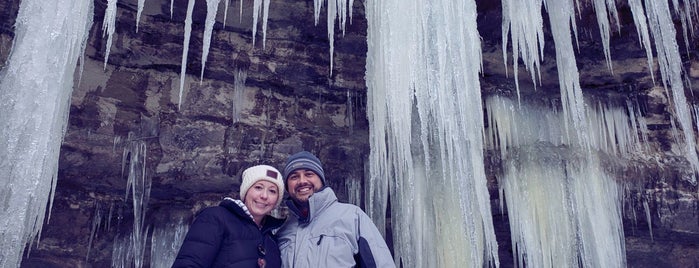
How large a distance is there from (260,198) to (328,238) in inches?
15.6

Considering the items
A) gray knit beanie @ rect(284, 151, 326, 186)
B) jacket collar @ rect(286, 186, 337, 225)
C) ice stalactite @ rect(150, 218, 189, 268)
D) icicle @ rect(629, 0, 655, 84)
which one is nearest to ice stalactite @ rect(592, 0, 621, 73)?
icicle @ rect(629, 0, 655, 84)

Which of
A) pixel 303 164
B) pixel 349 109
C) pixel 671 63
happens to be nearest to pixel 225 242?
pixel 303 164

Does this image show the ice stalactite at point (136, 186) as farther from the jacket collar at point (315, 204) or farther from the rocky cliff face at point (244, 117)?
the jacket collar at point (315, 204)

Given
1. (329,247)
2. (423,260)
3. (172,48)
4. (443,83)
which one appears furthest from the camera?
(172,48)

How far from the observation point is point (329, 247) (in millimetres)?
2459

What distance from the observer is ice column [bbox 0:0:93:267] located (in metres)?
3.17

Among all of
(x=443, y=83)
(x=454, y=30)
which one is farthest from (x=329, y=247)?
(x=454, y=30)

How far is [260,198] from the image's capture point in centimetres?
261

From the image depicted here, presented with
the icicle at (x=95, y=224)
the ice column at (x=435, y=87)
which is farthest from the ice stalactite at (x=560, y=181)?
the icicle at (x=95, y=224)

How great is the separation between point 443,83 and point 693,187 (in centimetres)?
286

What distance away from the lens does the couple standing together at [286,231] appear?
7.62 ft

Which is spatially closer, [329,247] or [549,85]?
[329,247]

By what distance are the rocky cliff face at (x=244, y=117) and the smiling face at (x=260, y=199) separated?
226 cm

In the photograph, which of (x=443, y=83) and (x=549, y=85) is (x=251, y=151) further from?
(x=549, y=85)
